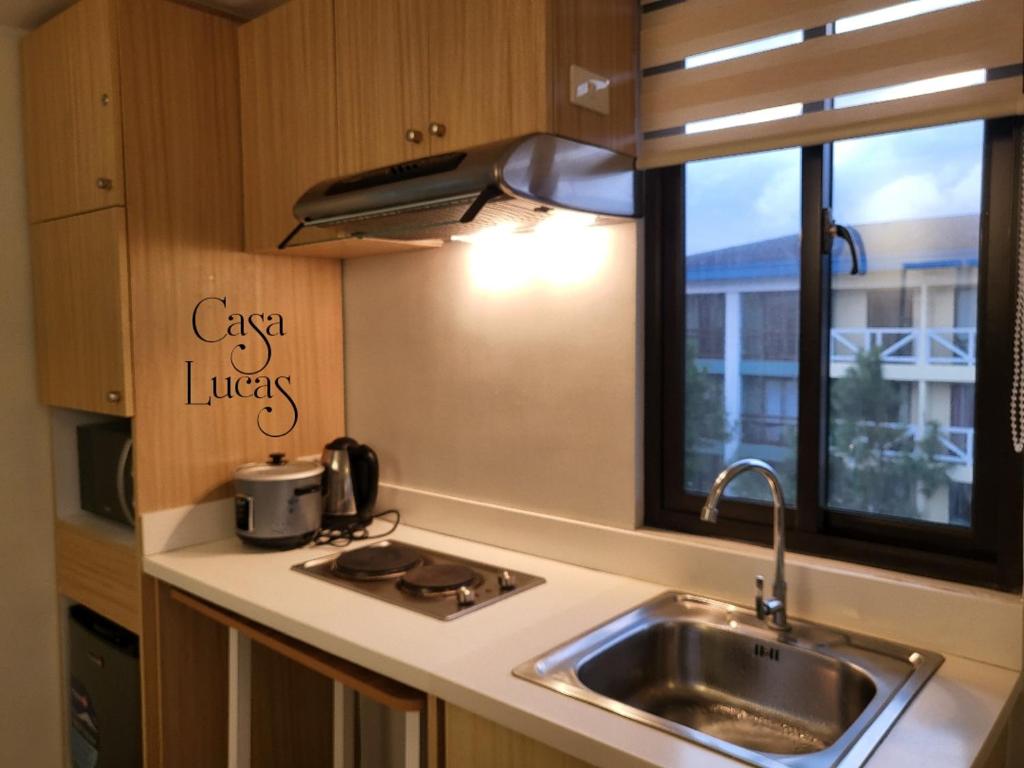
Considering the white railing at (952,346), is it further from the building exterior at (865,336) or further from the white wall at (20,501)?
the white wall at (20,501)

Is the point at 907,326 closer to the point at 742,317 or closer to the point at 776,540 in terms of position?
the point at 742,317

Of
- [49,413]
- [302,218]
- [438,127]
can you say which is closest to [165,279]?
[302,218]

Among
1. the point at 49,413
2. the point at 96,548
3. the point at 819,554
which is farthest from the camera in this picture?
the point at 49,413

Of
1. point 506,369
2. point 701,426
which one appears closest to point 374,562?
point 506,369

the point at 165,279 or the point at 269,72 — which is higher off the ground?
the point at 269,72

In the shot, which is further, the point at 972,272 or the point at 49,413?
the point at 49,413

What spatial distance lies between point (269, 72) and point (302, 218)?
0.55 metres

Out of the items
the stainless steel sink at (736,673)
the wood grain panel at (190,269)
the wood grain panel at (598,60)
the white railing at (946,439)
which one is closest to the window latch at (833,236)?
the white railing at (946,439)

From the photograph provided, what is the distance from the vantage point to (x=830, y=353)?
158 centimetres

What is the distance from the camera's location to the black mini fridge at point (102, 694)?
2.05 meters

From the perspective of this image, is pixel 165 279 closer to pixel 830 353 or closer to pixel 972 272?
pixel 830 353

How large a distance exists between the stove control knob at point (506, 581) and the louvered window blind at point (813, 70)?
94 cm

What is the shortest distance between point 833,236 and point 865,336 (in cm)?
21

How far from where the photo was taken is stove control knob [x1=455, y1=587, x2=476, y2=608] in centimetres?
158
